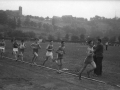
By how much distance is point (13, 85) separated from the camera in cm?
641

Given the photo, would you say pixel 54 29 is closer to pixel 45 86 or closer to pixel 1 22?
pixel 1 22

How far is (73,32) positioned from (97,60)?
143086 mm

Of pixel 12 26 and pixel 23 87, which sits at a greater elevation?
pixel 12 26

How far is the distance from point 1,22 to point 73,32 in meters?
70.6

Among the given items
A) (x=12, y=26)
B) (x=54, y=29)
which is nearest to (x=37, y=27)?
(x=54, y=29)

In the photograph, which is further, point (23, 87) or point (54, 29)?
point (54, 29)

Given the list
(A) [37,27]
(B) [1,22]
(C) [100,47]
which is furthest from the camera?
(A) [37,27]

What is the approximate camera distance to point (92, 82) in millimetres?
7391

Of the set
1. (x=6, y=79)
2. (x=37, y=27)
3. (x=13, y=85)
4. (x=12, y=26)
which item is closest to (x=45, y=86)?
(x=13, y=85)

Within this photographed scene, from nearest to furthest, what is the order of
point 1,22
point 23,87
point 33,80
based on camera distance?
point 23,87
point 33,80
point 1,22

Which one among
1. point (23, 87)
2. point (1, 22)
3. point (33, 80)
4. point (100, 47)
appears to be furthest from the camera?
point (1, 22)

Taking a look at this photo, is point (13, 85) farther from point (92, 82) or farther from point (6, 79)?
point (92, 82)

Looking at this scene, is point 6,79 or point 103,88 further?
point 6,79

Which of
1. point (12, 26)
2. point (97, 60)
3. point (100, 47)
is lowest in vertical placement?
point (97, 60)
